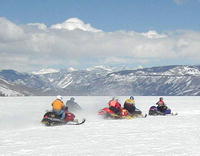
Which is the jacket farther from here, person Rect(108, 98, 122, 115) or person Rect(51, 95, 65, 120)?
person Rect(108, 98, 122, 115)

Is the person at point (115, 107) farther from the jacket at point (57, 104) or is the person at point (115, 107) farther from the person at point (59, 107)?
the jacket at point (57, 104)

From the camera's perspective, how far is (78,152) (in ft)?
37.7

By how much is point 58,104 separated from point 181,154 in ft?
41.4

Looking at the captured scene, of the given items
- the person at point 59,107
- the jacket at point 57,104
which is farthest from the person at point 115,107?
the jacket at point 57,104

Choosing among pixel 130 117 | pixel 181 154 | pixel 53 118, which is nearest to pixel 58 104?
pixel 53 118

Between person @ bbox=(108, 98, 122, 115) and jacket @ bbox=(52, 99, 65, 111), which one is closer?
jacket @ bbox=(52, 99, 65, 111)

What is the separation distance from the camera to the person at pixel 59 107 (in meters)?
22.2

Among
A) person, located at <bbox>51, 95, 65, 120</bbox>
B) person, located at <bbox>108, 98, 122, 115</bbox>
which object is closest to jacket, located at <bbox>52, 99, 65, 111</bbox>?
person, located at <bbox>51, 95, 65, 120</bbox>

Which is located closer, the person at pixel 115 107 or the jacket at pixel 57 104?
the jacket at pixel 57 104

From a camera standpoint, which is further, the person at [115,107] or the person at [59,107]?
the person at [115,107]

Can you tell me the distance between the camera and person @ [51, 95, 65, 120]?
22234mm

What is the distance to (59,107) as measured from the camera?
22359 mm

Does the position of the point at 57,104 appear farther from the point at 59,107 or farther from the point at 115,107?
the point at 115,107

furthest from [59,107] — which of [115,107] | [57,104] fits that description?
[115,107]
